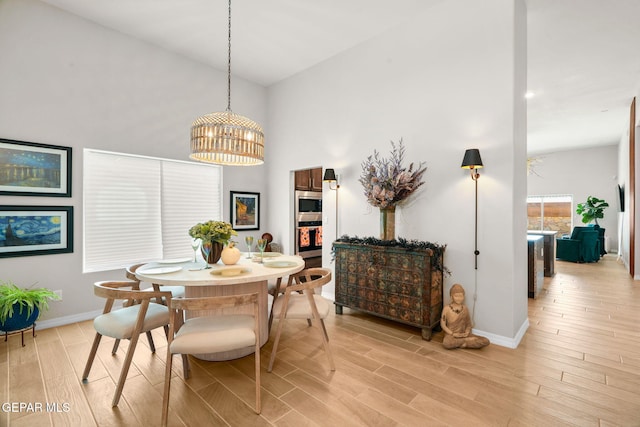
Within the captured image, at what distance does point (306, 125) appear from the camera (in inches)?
189

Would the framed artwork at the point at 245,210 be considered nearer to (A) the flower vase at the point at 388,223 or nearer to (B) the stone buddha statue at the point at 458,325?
(A) the flower vase at the point at 388,223

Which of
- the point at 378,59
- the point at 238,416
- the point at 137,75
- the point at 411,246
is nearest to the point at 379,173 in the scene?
the point at 411,246

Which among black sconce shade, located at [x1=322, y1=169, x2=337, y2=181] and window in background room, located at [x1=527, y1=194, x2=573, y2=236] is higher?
black sconce shade, located at [x1=322, y1=169, x2=337, y2=181]

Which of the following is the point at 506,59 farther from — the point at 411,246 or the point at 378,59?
the point at 411,246

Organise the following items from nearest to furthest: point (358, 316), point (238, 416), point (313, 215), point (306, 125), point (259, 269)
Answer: point (238, 416) < point (259, 269) < point (358, 316) < point (306, 125) < point (313, 215)

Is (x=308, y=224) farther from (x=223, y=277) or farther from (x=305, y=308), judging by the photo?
(x=223, y=277)

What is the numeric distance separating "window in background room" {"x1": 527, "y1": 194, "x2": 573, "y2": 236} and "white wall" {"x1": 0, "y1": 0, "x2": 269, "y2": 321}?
10929mm

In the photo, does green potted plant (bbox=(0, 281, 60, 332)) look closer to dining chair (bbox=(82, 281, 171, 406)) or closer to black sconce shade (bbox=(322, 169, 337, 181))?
dining chair (bbox=(82, 281, 171, 406))

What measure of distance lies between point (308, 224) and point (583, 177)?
9.43m

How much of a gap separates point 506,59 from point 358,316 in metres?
3.15

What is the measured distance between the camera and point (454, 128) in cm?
319

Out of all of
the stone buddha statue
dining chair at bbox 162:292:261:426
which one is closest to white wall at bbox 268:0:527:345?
the stone buddha statue

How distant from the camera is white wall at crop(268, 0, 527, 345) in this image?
2.87 metres

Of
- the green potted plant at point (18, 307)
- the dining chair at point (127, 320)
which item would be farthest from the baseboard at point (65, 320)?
the dining chair at point (127, 320)
